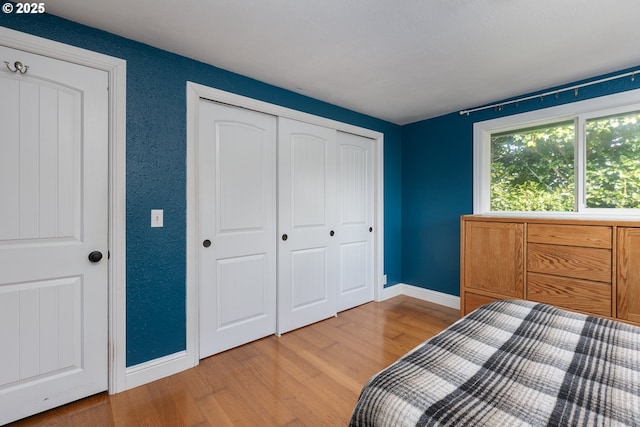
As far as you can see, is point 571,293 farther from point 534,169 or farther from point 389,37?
point 389,37

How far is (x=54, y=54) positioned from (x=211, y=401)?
2.24 metres

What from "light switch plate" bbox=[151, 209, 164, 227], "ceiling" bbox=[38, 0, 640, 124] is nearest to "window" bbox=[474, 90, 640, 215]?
"ceiling" bbox=[38, 0, 640, 124]

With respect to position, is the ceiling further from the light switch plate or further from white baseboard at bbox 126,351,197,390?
white baseboard at bbox 126,351,197,390

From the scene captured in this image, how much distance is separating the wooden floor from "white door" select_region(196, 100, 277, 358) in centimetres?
23

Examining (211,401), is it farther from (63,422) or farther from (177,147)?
(177,147)

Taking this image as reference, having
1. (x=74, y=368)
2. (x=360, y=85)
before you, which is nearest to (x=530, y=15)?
(x=360, y=85)

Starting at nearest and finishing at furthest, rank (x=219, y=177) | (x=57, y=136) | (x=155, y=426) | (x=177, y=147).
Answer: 1. (x=155, y=426)
2. (x=57, y=136)
3. (x=177, y=147)
4. (x=219, y=177)

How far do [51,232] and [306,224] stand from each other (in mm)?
1892

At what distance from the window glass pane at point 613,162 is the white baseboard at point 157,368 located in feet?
12.0

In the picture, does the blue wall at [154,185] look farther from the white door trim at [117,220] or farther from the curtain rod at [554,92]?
the curtain rod at [554,92]

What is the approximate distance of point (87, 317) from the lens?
5.77 feet

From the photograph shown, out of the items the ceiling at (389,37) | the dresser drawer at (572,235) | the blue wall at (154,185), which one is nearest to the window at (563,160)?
the ceiling at (389,37)

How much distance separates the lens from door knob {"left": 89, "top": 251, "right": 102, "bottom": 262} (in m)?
1.76

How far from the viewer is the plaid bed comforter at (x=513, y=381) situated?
2.64ft
